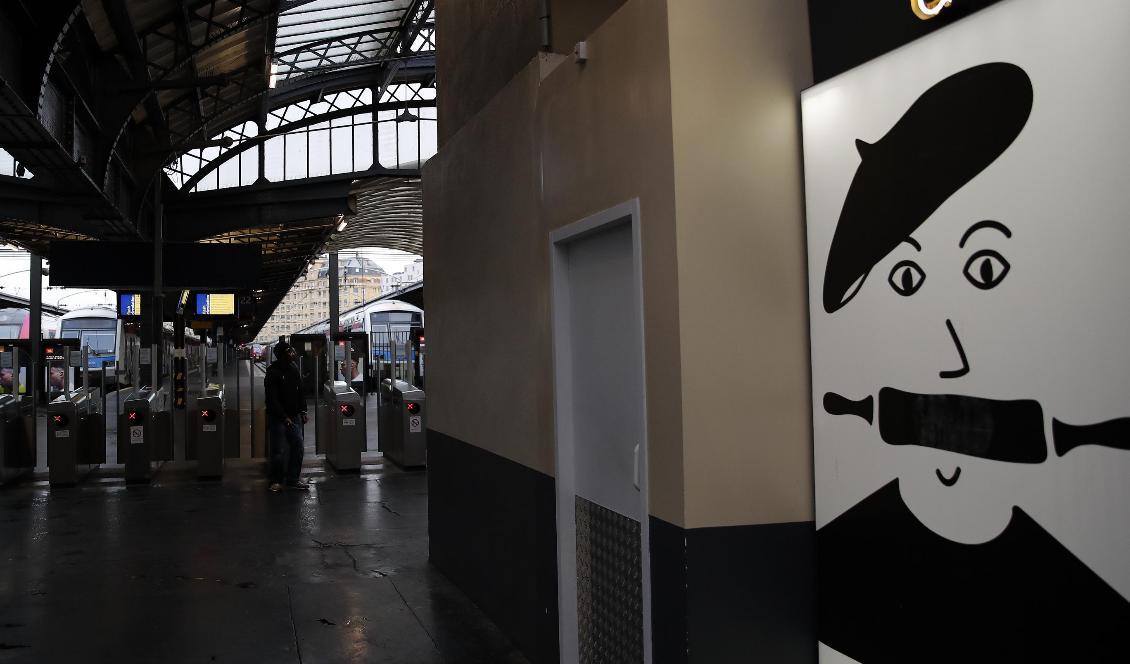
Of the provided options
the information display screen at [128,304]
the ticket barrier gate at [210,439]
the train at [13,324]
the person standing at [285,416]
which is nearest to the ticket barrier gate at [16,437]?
the ticket barrier gate at [210,439]

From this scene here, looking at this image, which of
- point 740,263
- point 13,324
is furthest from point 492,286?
point 13,324

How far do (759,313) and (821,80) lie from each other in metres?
0.88

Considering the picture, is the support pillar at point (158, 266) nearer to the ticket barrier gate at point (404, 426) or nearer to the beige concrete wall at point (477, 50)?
the ticket barrier gate at point (404, 426)

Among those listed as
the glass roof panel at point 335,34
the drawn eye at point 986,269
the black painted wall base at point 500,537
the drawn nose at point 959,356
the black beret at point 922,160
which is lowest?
the black painted wall base at point 500,537

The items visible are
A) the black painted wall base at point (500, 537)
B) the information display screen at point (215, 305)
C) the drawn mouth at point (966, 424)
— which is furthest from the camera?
the information display screen at point (215, 305)

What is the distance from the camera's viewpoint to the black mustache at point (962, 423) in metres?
2.40

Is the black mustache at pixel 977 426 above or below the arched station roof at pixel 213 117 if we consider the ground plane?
below

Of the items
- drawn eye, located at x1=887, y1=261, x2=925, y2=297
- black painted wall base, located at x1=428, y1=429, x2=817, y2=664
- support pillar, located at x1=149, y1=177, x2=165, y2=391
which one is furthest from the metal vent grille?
support pillar, located at x1=149, y1=177, x2=165, y2=391

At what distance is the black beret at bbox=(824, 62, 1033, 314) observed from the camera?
8.10 ft

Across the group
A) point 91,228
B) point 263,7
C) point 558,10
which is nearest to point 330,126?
point 91,228

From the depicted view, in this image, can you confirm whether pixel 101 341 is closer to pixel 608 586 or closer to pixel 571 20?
pixel 571 20

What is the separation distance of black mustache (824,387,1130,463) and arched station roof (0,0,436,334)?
27.4ft

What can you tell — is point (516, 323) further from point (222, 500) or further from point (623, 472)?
point (222, 500)

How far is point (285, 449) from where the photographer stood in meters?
10.9
